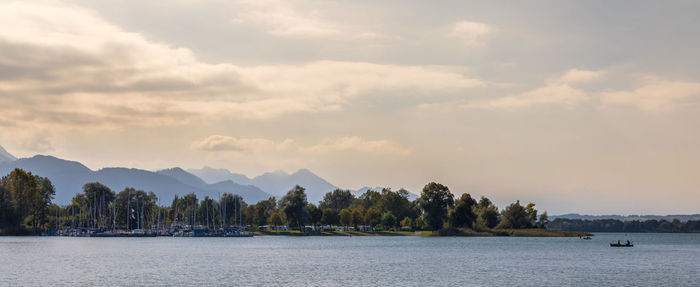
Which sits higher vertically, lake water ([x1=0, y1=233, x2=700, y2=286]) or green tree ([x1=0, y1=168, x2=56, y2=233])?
green tree ([x1=0, y1=168, x2=56, y2=233])

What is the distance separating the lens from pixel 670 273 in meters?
85.1

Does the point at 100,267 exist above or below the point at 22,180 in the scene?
below

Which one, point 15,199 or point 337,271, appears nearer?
point 337,271

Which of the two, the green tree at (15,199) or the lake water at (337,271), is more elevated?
the green tree at (15,199)

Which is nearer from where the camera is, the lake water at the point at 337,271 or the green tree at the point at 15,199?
the lake water at the point at 337,271

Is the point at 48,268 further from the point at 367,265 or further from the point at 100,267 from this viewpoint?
the point at 367,265

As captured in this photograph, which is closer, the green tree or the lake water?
the lake water

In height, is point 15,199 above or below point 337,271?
above

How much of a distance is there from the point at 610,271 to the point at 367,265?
3257cm

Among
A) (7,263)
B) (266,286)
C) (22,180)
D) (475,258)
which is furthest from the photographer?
(22,180)

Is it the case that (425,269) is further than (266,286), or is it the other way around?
(425,269)

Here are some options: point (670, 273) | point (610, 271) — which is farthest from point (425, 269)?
point (670, 273)

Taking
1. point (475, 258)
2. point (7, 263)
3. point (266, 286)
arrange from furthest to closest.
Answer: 1. point (475, 258)
2. point (7, 263)
3. point (266, 286)

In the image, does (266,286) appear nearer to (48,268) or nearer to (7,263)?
(48,268)
